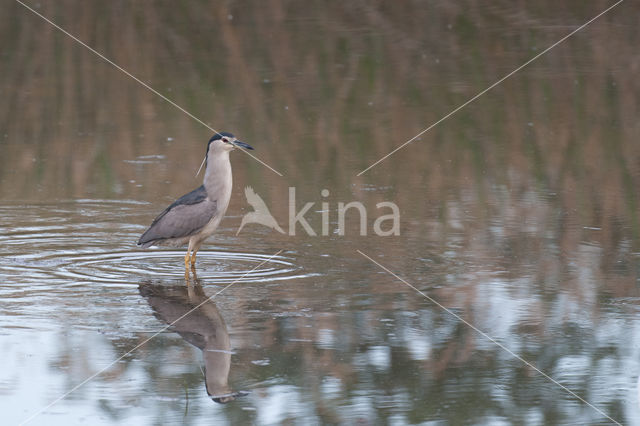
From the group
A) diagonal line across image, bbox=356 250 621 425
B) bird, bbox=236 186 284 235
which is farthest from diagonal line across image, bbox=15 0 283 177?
diagonal line across image, bbox=356 250 621 425

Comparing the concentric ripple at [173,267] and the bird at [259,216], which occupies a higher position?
the bird at [259,216]

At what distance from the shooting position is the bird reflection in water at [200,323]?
19.8 feet

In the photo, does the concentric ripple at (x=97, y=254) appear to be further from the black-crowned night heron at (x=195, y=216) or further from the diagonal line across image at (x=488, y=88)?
the diagonal line across image at (x=488, y=88)

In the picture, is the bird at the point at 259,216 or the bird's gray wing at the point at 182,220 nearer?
the bird's gray wing at the point at 182,220

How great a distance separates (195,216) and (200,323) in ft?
5.54

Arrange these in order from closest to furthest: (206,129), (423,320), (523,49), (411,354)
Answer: (411,354) → (423,320) → (206,129) → (523,49)

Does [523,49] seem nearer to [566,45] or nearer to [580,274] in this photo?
[566,45]

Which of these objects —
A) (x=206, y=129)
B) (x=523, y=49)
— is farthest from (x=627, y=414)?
(x=523, y=49)

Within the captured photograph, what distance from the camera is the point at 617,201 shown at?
1032 cm

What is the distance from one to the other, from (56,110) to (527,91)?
238 inches

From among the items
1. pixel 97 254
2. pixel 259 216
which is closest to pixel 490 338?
pixel 97 254

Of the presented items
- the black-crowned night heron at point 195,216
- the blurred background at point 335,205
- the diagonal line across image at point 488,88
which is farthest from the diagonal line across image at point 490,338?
the diagonal line across image at point 488,88

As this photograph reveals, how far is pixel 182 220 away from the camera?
8.65 metres

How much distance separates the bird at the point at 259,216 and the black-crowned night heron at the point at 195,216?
2.74 feet
